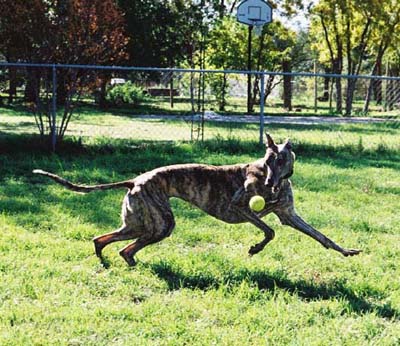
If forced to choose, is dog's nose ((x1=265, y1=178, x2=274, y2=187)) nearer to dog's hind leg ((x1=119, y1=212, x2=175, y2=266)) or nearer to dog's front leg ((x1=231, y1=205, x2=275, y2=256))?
dog's front leg ((x1=231, y1=205, x2=275, y2=256))

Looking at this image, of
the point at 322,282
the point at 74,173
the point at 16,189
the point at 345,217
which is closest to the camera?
the point at 322,282

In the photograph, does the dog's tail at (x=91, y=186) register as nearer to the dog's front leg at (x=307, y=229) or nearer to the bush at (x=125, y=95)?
the dog's front leg at (x=307, y=229)

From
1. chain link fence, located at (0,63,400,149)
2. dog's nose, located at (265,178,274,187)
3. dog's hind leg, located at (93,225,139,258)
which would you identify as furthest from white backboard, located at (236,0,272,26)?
dog's nose, located at (265,178,274,187)

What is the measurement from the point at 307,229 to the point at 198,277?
2.94ft

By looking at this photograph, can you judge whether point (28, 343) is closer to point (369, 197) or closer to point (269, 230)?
point (269, 230)

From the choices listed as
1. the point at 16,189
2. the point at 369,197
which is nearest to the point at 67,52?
the point at 16,189

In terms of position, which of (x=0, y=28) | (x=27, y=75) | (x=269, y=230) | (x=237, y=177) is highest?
(x=0, y=28)

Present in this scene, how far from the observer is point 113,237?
4.40m

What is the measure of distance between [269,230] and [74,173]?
444 cm

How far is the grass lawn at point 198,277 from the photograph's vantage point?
3.31 m

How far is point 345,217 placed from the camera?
20.0 ft

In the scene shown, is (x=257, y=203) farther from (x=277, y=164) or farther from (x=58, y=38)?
(x=58, y=38)

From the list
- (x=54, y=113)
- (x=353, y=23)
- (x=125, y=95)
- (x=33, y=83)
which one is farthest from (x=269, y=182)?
(x=353, y=23)

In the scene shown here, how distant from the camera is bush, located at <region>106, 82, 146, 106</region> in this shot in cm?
2003
